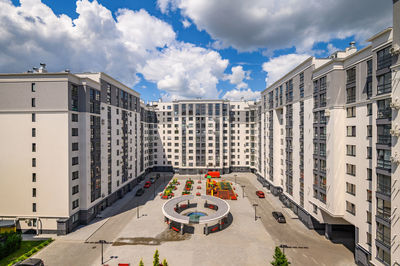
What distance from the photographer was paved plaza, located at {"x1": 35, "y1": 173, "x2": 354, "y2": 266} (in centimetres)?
2559

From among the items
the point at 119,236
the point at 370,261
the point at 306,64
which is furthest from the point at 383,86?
the point at 119,236

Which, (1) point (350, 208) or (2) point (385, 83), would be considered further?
(1) point (350, 208)

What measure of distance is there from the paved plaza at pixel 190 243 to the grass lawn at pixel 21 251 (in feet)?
9.03

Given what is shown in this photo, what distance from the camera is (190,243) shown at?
96.4 ft

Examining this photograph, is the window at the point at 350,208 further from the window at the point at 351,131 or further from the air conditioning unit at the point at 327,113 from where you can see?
the air conditioning unit at the point at 327,113

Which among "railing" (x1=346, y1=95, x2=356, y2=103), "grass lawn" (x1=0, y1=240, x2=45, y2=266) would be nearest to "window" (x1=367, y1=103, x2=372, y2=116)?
"railing" (x1=346, y1=95, x2=356, y2=103)

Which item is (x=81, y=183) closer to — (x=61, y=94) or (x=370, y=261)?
(x=61, y=94)

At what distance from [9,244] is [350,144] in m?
52.1

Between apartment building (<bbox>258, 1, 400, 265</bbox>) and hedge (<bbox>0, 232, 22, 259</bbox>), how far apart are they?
48.0 meters

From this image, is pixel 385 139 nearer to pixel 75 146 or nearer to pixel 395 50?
pixel 395 50

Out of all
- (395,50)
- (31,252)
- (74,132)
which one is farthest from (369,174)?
(31,252)

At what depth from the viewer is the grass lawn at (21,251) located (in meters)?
25.8

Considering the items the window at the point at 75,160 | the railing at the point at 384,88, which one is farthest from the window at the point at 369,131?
the window at the point at 75,160

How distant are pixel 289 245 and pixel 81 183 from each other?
3816cm
